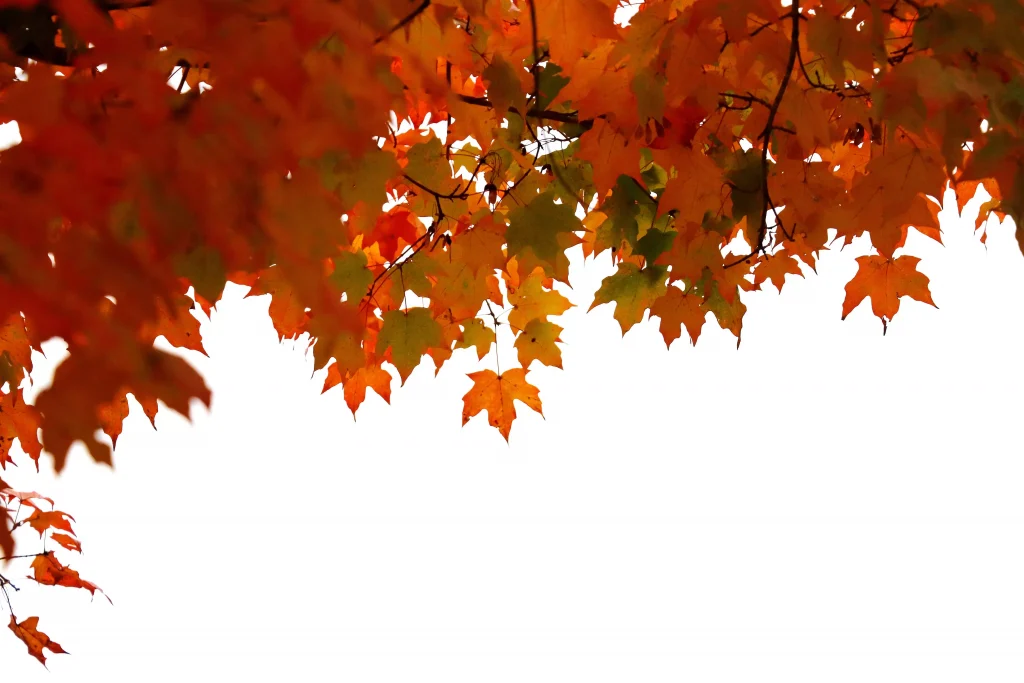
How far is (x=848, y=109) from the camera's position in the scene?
142 cm

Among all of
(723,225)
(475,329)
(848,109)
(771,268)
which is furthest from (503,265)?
(848,109)

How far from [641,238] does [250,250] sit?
1140mm

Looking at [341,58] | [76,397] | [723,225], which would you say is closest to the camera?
[76,397]

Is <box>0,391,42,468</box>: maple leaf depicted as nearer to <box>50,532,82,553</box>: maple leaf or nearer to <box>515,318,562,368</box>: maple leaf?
<box>50,532,82,553</box>: maple leaf

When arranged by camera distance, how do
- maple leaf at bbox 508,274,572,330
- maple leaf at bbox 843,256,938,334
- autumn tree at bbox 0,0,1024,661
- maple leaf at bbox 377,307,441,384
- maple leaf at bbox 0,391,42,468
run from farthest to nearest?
maple leaf at bbox 508,274,572,330
maple leaf at bbox 0,391,42,468
maple leaf at bbox 843,256,938,334
maple leaf at bbox 377,307,441,384
autumn tree at bbox 0,0,1024,661

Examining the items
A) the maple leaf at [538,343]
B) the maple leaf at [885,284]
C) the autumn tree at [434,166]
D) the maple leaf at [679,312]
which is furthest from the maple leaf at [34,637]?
the maple leaf at [885,284]

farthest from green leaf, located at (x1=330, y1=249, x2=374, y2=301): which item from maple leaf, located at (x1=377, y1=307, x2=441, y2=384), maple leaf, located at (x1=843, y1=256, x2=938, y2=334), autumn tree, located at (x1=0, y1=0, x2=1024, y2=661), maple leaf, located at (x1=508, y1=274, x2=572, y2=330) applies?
maple leaf, located at (x1=843, y1=256, x2=938, y2=334)

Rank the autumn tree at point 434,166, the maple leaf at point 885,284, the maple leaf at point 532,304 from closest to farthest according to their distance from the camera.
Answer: the autumn tree at point 434,166 → the maple leaf at point 885,284 → the maple leaf at point 532,304

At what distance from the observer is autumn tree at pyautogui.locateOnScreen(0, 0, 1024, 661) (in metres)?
0.70

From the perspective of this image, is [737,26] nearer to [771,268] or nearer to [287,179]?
[287,179]

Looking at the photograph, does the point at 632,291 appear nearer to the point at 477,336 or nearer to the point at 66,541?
the point at 477,336

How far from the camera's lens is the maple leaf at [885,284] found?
1748 mm

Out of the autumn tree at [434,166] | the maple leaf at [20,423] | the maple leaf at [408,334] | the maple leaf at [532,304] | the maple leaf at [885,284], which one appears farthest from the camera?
the maple leaf at [532,304]

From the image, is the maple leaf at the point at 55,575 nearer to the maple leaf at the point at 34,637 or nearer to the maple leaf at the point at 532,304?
the maple leaf at the point at 34,637
